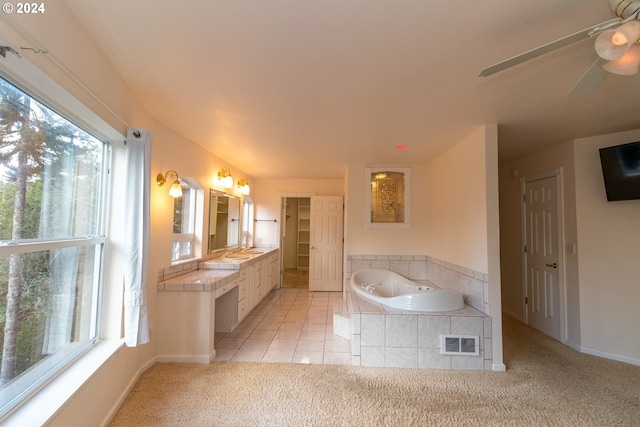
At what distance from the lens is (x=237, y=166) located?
454cm

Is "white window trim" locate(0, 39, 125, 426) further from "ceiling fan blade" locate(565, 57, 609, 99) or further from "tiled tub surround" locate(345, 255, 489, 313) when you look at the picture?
"tiled tub surround" locate(345, 255, 489, 313)

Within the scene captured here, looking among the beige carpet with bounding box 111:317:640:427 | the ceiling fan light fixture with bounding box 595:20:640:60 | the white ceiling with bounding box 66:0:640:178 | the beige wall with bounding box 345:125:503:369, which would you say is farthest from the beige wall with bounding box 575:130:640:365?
the ceiling fan light fixture with bounding box 595:20:640:60

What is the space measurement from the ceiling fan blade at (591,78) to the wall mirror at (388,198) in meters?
2.73

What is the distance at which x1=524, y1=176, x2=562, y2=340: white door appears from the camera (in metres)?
3.13

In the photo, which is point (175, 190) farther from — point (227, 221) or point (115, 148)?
point (227, 221)

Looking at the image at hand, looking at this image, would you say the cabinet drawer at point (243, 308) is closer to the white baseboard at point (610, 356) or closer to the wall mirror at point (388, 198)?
the wall mirror at point (388, 198)

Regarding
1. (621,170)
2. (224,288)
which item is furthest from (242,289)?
(621,170)

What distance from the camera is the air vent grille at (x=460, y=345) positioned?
2.49 metres

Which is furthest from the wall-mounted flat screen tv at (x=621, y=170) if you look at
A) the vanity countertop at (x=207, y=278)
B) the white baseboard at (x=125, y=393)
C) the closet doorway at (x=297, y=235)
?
the closet doorway at (x=297, y=235)

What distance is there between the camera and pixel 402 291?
361cm

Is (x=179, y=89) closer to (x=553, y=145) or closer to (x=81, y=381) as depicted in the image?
(x=81, y=381)

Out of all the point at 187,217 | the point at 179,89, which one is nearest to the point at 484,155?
the point at 179,89

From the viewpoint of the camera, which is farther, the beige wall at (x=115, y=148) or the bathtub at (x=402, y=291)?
the bathtub at (x=402, y=291)

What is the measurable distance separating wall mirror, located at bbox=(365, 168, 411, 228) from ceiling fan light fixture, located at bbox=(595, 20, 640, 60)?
310 centimetres
